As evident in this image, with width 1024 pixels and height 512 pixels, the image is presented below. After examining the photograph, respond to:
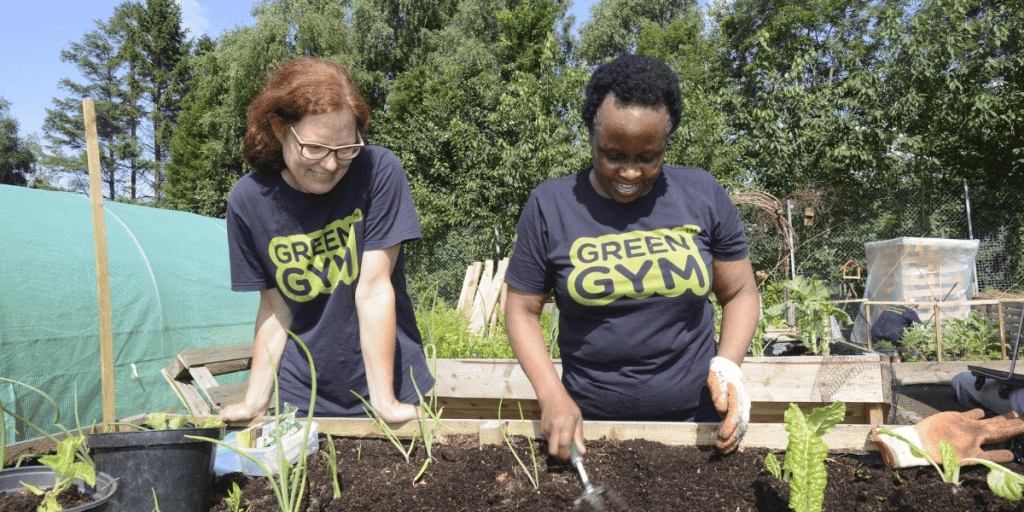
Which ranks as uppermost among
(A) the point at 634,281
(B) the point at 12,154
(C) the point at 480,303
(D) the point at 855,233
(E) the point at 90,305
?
(B) the point at 12,154

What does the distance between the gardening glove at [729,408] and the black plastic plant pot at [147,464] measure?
1.10 m

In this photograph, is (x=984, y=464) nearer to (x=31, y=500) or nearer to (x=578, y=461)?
(x=578, y=461)

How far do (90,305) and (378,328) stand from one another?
4.63 meters

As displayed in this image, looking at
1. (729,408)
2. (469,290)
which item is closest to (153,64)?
(469,290)

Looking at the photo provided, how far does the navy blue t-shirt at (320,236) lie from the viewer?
1579 millimetres

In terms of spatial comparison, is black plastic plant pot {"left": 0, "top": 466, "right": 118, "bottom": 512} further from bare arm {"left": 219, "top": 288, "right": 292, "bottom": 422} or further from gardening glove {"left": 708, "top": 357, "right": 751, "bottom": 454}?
gardening glove {"left": 708, "top": 357, "right": 751, "bottom": 454}

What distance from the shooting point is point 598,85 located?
1441 millimetres

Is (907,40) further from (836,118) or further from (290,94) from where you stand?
(290,94)

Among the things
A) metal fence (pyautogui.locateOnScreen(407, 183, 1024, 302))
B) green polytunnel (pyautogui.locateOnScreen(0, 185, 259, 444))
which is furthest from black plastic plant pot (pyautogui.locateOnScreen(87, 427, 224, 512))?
metal fence (pyautogui.locateOnScreen(407, 183, 1024, 302))

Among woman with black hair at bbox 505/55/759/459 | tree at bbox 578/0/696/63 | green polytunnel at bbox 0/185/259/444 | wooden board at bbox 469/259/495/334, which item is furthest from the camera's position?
tree at bbox 578/0/696/63

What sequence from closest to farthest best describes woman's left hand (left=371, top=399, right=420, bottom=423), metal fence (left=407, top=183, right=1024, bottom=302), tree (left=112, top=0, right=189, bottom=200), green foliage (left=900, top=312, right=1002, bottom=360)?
woman's left hand (left=371, top=399, right=420, bottom=423) → green foliage (left=900, top=312, right=1002, bottom=360) → metal fence (left=407, top=183, right=1024, bottom=302) → tree (left=112, top=0, right=189, bottom=200)

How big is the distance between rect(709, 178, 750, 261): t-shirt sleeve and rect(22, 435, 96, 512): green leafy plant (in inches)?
57.1

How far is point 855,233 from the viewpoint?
35.7ft

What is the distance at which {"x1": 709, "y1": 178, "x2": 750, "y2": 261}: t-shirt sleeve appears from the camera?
148 cm
